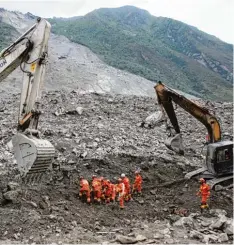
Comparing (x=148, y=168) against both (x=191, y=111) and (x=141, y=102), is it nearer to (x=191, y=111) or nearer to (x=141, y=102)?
(x=191, y=111)

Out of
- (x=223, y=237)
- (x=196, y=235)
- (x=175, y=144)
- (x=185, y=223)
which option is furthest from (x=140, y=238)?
(x=175, y=144)

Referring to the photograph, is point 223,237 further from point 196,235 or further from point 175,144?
point 175,144

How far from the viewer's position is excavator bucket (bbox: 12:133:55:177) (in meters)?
7.02

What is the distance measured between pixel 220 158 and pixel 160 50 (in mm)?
55632

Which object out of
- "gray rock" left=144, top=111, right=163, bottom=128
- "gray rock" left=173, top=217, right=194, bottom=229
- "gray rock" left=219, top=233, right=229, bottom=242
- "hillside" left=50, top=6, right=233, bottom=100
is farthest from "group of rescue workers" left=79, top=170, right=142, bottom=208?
"hillside" left=50, top=6, right=233, bottom=100

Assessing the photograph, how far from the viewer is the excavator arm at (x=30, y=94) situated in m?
7.10

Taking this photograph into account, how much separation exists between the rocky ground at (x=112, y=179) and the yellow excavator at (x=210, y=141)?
1.89 ft

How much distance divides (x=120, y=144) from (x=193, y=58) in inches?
2222

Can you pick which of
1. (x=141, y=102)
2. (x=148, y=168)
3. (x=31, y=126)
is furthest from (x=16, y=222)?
(x=141, y=102)

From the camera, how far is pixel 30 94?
7617mm

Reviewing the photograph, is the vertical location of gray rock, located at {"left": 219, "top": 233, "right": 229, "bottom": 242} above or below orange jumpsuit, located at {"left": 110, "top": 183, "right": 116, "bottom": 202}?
below

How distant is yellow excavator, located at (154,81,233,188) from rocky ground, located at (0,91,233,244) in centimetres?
58

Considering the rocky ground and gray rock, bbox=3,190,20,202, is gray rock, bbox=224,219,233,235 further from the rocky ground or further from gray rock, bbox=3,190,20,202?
gray rock, bbox=3,190,20,202

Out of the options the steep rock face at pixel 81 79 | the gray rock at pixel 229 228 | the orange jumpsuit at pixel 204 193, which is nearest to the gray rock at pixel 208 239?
the gray rock at pixel 229 228
